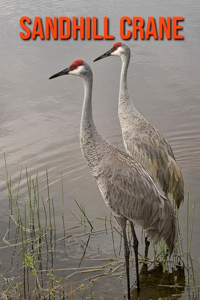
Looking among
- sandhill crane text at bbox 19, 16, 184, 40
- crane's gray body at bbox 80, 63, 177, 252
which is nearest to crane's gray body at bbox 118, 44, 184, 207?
crane's gray body at bbox 80, 63, 177, 252

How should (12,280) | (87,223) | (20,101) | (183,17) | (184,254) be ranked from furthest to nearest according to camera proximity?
1. (183,17)
2. (20,101)
3. (87,223)
4. (184,254)
5. (12,280)

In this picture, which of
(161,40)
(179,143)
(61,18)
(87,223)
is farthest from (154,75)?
(87,223)

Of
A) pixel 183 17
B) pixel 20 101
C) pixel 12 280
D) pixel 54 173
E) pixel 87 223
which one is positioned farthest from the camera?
pixel 183 17

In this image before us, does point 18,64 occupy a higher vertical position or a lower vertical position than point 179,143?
higher

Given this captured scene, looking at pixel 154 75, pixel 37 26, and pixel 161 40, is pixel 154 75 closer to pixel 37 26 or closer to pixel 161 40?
pixel 161 40

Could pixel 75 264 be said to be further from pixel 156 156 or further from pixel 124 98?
pixel 124 98

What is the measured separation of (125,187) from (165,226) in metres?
0.54

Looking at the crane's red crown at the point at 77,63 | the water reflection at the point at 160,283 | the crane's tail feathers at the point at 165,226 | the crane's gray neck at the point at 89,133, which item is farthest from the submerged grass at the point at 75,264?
the crane's red crown at the point at 77,63

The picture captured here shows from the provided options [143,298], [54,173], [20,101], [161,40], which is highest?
[161,40]

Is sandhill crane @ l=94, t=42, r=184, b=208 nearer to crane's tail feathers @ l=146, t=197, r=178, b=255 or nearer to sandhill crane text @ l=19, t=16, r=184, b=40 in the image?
crane's tail feathers @ l=146, t=197, r=178, b=255

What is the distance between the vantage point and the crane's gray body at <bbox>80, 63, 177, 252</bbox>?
466cm

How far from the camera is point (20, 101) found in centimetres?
884

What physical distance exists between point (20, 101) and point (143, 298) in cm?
498

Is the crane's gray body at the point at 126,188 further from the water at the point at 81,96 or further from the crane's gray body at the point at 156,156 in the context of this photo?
the crane's gray body at the point at 156,156
